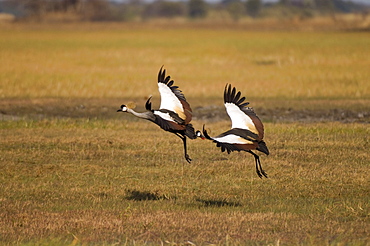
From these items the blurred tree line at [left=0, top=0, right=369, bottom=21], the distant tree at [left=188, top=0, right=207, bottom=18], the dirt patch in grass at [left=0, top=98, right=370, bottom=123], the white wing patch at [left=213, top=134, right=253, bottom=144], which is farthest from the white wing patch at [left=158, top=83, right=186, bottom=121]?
the distant tree at [left=188, top=0, right=207, bottom=18]

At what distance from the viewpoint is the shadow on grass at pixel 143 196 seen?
33.9ft

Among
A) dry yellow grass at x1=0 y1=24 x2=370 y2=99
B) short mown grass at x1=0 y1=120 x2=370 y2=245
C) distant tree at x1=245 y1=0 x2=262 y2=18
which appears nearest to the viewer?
short mown grass at x1=0 y1=120 x2=370 y2=245

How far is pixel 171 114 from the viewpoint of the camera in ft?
24.4

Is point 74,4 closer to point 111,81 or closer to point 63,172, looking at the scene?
point 111,81

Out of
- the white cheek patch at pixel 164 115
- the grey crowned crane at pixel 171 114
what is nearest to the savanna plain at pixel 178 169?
the grey crowned crane at pixel 171 114

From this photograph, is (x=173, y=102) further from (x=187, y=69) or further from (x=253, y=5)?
(x=253, y=5)

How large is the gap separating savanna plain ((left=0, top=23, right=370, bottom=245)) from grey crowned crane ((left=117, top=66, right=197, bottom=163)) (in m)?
1.18

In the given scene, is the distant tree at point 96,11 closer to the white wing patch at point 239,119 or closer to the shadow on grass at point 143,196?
the shadow on grass at point 143,196

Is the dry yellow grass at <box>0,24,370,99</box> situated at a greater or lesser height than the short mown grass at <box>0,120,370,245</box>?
lesser

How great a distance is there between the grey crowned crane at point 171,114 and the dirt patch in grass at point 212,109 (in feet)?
38.3

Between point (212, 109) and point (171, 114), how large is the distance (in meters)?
14.0

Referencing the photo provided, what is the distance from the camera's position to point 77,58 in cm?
3972

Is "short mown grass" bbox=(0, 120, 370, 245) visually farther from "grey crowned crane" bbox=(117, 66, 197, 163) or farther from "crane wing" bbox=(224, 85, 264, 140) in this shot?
"grey crowned crane" bbox=(117, 66, 197, 163)

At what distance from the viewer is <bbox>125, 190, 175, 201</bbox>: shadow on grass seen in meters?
10.3
